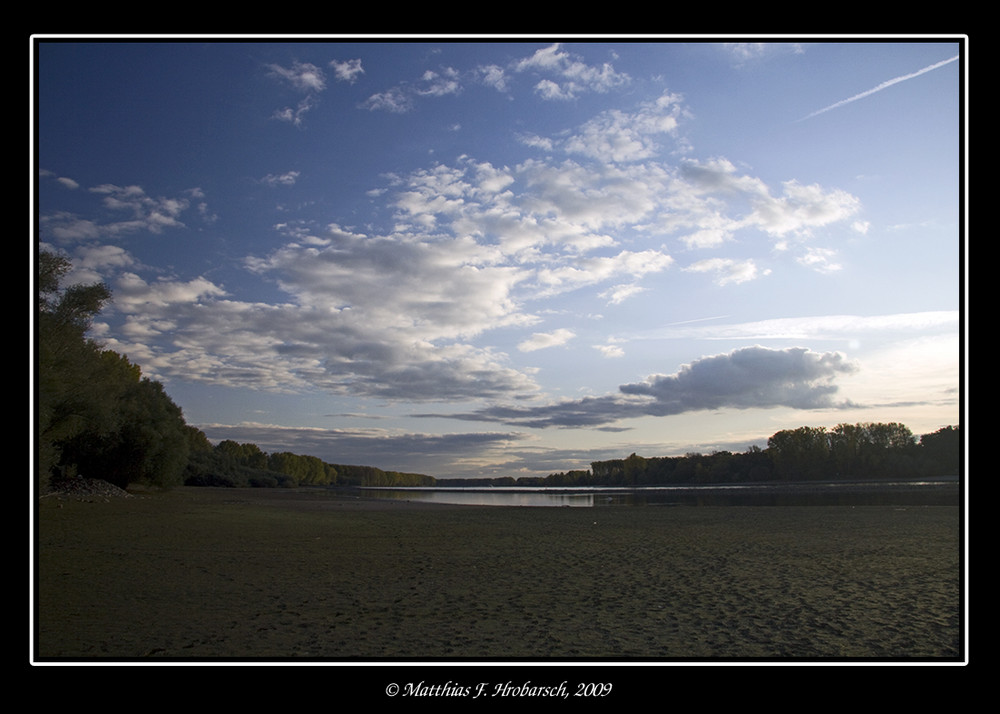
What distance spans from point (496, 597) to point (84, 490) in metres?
38.3

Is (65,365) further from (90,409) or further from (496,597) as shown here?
(496,597)

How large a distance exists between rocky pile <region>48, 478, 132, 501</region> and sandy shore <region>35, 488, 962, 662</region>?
64.8ft

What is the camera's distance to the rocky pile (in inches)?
1318

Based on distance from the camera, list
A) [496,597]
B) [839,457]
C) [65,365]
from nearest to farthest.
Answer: [496,597] → [65,365] → [839,457]

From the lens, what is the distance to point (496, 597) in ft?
31.0

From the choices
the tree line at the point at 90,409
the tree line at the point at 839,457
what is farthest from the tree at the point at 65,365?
the tree line at the point at 839,457

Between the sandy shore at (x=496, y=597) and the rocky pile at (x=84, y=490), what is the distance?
19.7 meters

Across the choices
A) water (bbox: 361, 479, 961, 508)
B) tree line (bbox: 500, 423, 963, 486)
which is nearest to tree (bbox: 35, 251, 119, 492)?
water (bbox: 361, 479, 961, 508)

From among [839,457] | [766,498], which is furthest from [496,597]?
[839,457]

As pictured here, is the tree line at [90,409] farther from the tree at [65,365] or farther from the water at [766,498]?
the water at [766,498]

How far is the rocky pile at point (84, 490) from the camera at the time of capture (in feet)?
110

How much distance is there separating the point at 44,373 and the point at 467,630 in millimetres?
26446
